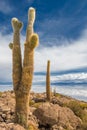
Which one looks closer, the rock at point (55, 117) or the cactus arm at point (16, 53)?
the cactus arm at point (16, 53)

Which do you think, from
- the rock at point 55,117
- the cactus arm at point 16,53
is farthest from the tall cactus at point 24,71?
the rock at point 55,117

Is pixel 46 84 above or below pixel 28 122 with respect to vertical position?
above

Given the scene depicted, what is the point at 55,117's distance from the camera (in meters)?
23.0

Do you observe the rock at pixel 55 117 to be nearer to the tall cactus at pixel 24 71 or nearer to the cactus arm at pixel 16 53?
the tall cactus at pixel 24 71

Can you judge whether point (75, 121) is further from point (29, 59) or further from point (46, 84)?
point (46, 84)

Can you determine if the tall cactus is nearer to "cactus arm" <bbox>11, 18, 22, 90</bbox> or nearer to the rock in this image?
"cactus arm" <bbox>11, 18, 22, 90</bbox>

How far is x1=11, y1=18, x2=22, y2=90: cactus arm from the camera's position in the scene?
21.2m

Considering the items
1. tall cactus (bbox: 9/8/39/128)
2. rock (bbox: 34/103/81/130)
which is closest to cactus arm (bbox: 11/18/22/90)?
tall cactus (bbox: 9/8/39/128)

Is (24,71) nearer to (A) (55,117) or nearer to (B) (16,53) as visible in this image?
(B) (16,53)

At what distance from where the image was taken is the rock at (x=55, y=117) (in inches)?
898

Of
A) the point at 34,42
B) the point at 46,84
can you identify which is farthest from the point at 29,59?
the point at 46,84

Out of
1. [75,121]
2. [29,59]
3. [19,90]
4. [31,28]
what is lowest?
[75,121]

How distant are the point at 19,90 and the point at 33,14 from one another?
4.99m

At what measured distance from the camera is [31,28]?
2152cm
